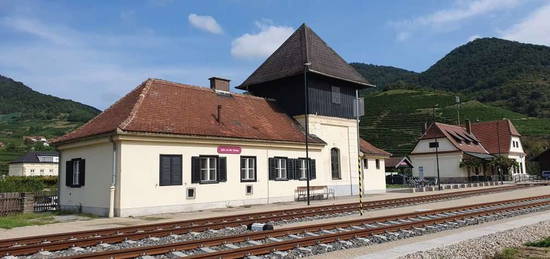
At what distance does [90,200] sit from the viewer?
20031 mm

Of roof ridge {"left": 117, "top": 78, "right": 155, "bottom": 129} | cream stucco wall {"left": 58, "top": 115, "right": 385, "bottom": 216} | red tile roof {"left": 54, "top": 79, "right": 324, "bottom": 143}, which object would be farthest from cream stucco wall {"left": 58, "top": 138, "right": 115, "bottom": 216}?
roof ridge {"left": 117, "top": 78, "right": 155, "bottom": 129}

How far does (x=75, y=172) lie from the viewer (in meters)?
21.6

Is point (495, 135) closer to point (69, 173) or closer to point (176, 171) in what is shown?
point (176, 171)

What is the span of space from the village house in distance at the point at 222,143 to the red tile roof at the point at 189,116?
0.07 meters

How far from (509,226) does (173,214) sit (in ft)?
41.9

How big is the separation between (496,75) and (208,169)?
141890 mm

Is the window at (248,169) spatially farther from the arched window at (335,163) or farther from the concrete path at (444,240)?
the concrete path at (444,240)

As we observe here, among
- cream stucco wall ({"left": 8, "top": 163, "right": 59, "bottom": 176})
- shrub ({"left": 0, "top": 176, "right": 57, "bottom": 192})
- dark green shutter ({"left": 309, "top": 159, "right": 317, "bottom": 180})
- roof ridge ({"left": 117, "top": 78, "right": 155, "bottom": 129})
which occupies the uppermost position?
roof ridge ({"left": 117, "top": 78, "right": 155, "bottom": 129})

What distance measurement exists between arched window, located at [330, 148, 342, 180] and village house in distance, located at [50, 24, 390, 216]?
67 mm

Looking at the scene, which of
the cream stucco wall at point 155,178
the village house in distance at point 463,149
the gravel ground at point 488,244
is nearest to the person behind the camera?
the gravel ground at point 488,244

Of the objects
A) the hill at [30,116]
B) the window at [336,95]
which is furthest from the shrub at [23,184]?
the hill at [30,116]

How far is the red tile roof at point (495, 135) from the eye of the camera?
203 ft

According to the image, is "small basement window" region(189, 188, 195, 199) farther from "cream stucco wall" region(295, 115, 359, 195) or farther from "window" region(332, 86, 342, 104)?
"window" region(332, 86, 342, 104)

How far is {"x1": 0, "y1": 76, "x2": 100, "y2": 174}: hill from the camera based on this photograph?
116 meters
